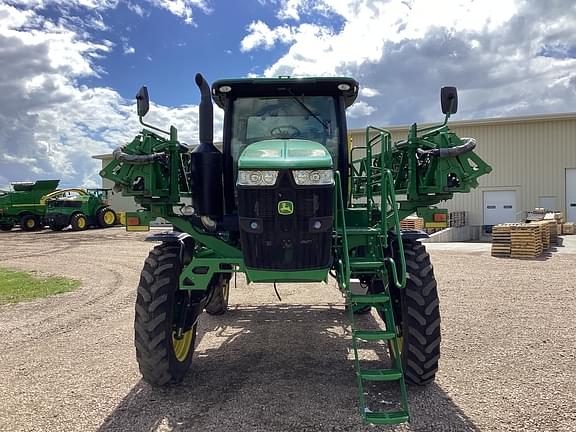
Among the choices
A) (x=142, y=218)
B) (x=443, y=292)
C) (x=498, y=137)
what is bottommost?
(x=443, y=292)

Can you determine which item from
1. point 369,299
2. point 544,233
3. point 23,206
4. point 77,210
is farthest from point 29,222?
point 369,299

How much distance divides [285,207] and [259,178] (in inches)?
11.2

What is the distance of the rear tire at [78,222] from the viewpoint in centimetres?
2698

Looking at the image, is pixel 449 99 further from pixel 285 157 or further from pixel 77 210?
pixel 77 210

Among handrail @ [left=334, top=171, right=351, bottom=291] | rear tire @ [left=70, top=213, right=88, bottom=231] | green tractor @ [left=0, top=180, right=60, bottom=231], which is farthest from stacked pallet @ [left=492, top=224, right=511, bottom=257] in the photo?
green tractor @ [left=0, top=180, right=60, bottom=231]

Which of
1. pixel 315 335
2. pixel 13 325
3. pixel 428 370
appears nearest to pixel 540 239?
pixel 315 335

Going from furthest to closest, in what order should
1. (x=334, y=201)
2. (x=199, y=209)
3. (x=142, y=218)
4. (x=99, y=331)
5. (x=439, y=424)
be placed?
(x=99, y=331), (x=142, y=218), (x=199, y=209), (x=334, y=201), (x=439, y=424)

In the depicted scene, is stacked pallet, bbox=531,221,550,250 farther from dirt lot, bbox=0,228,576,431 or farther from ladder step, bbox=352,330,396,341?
ladder step, bbox=352,330,396,341

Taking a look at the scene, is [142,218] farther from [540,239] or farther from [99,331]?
[540,239]

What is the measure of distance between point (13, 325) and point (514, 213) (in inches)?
950

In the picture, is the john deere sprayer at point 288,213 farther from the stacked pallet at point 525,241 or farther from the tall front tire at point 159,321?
the stacked pallet at point 525,241

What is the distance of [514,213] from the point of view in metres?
25.3

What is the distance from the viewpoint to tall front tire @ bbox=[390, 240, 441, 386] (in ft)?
13.1

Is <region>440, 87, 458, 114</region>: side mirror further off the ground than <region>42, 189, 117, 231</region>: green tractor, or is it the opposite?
<region>440, 87, 458, 114</region>: side mirror
